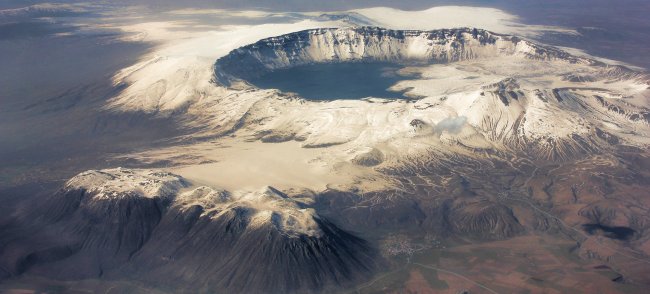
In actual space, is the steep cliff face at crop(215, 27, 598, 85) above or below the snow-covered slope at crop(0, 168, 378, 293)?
above

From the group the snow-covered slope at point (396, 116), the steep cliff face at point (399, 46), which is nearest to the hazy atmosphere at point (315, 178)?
the snow-covered slope at point (396, 116)

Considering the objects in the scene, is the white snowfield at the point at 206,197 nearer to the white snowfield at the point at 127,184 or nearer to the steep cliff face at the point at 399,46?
the white snowfield at the point at 127,184

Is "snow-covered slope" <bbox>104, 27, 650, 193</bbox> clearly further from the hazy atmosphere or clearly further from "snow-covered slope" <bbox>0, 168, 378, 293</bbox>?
"snow-covered slope" <bbox>0, 168, 378, 293</bbox>

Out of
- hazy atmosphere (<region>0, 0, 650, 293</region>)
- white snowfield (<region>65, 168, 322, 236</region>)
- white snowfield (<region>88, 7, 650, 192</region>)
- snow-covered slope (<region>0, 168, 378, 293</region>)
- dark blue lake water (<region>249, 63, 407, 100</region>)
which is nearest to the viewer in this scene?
snow-covered slope (<region>0, 168, 378, 293</region>)

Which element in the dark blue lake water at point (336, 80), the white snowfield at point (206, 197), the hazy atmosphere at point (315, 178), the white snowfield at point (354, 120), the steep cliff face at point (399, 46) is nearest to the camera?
the hazy atmosphere at point (315, 178)

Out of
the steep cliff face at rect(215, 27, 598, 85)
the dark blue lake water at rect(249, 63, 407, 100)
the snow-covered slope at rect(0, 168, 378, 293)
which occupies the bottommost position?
the snow-covered slope at rect(0, 168, 378, 293)

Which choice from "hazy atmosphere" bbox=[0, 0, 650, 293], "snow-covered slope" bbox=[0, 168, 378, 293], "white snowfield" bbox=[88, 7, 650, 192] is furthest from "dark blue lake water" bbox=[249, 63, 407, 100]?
"snow-covered slope" bbox=[0, 168, 378, 293]

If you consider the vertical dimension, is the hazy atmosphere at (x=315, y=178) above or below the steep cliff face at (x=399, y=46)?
below

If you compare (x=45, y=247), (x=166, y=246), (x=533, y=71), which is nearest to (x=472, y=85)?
(x=533, y=71)

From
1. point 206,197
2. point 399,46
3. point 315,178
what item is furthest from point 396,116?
point 399,46
